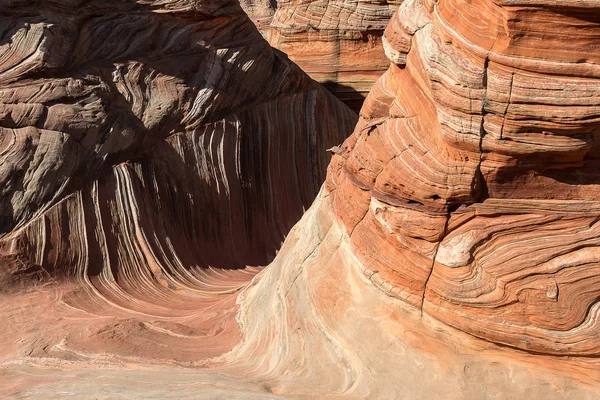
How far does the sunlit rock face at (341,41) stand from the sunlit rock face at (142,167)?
121 inches

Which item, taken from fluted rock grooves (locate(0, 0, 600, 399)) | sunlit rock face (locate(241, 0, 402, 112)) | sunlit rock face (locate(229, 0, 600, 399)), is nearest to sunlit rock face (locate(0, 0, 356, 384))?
fluted rock grooves (locate(0, 0, 600, 399))

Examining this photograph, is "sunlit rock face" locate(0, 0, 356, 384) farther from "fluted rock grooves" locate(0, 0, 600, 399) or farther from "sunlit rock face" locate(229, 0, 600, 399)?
"sunlit rock face" locate(229, 0, 600, 399)

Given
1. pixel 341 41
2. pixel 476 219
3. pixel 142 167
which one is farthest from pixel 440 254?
pixel 341 41

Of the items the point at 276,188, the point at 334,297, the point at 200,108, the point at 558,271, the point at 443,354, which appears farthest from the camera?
the point at 276,188

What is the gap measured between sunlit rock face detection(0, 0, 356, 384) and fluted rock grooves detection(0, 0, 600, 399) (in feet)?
2.17

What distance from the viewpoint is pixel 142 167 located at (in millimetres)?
8297

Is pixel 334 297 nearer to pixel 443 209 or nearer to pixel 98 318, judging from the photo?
pixel 443 209

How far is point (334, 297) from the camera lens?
5324 mm

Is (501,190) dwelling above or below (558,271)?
above

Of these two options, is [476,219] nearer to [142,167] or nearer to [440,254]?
[440,254]

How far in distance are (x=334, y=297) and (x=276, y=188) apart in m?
4.38

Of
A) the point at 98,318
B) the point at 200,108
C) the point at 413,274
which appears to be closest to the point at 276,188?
the point at 200,108

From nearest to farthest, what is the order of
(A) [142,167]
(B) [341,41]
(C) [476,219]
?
(C) [476,219] < (A) [142,167] < (B) [341,41]

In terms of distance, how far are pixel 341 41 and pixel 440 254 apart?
9111mm
